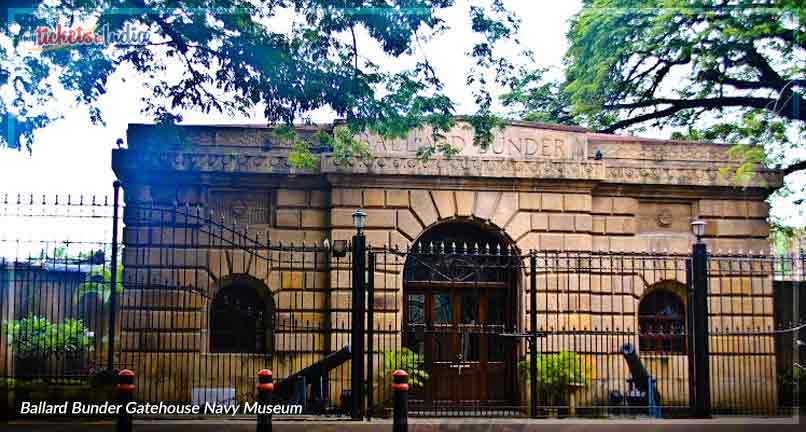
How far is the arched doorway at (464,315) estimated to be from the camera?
19.7 m

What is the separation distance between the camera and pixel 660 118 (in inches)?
1107

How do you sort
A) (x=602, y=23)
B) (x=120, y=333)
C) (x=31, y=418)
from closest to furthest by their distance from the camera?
(x=31, y=418) → (x=120, y=333) → (x=602, y=23)

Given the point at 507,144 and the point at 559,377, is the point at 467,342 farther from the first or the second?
the point at 507,144

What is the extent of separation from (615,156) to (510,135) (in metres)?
2.67

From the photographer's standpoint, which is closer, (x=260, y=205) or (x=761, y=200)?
(x=260, y=205)

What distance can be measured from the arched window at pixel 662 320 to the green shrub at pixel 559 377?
8.26ft

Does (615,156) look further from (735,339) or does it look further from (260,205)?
(260,205)

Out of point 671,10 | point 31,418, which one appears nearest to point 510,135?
point 671,10

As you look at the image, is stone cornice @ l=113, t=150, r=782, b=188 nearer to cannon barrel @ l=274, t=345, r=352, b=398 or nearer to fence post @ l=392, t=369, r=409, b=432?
cannon barrel @ l=274, t=345, r=352, b=398

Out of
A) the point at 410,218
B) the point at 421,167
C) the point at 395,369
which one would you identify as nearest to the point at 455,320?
the point at 395,369

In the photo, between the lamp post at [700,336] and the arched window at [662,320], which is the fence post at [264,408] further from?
the arched window at [662,320]

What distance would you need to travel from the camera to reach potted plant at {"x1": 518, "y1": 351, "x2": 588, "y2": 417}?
18.9 m

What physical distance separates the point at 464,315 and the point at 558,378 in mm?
2531

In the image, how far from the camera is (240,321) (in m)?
19.9
